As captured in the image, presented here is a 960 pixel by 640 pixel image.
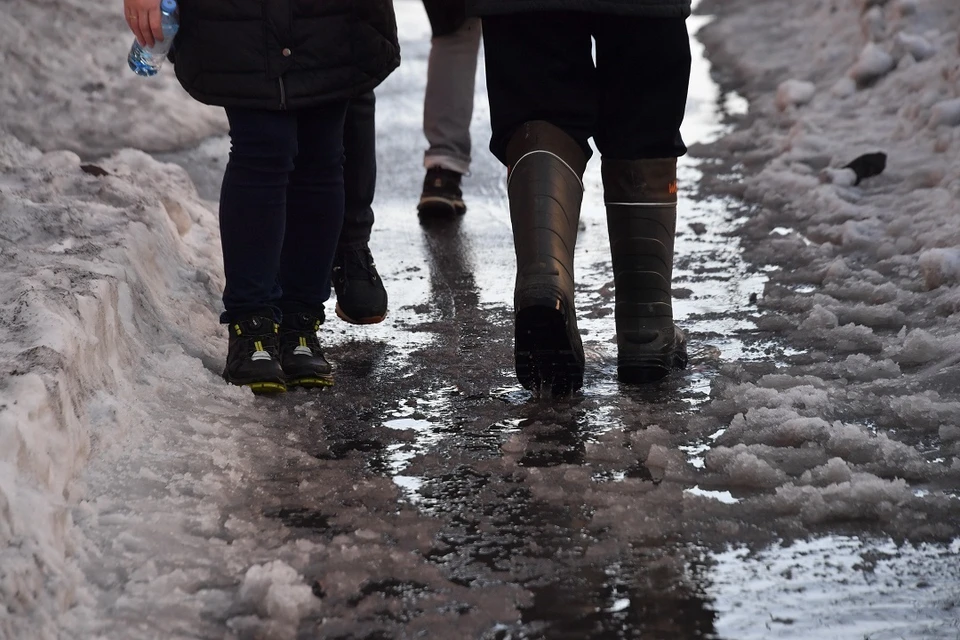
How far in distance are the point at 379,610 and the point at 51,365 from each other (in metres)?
0.87

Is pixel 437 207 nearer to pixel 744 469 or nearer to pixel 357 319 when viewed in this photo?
pixel 357 319

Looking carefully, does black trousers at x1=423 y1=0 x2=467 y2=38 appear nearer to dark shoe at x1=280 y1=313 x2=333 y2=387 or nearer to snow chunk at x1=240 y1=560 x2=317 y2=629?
dark shoe at x1=280 y1=313 x2=333 y2=387

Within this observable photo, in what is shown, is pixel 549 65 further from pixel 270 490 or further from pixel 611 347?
pixel 270 490

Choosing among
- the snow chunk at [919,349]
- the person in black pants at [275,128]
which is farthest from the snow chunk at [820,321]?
the person in black pants at [275,128]

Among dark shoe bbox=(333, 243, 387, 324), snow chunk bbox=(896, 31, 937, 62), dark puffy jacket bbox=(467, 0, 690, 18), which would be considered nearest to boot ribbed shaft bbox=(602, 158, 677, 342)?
dark puffy jacket bbox=(467, 0, 690, 18)

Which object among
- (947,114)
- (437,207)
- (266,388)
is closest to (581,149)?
(266,388)

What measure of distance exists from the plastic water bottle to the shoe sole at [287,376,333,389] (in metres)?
0.83

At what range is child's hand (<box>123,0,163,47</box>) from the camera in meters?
2.78

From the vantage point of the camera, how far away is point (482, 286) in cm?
396

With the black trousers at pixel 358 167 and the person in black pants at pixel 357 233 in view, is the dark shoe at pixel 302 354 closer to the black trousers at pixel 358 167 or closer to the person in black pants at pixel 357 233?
the person in black pants at pixel 357 233

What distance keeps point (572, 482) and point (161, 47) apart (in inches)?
54.8

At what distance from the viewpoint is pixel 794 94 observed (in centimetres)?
607

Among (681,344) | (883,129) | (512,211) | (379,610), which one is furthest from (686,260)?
(379,610)

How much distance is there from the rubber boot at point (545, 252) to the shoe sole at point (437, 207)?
1.94 metres
